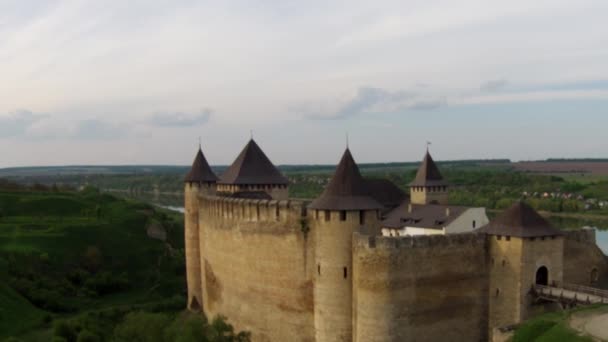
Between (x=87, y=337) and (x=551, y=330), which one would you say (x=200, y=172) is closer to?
(x=87, y=337)

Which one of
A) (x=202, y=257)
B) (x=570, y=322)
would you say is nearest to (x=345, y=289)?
(x=570, y=322)

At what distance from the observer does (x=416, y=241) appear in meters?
16.9

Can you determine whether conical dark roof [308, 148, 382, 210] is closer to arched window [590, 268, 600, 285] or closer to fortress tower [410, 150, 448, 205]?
arched window [590, 268, 600, 285]

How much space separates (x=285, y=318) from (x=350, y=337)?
3.06 metres

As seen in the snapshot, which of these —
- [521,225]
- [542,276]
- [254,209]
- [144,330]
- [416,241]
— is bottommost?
[144,330]

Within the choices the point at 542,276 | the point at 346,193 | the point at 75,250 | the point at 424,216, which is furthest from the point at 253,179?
the point at 75,250

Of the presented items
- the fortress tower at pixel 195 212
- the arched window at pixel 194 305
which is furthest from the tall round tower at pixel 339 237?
the arched window at pixel 194 305

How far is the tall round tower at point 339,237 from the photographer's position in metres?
17.2

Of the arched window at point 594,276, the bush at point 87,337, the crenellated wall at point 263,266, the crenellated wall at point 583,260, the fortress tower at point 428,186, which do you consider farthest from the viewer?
the fortress tower at point 428,186

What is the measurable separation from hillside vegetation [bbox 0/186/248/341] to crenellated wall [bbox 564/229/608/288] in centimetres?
1123

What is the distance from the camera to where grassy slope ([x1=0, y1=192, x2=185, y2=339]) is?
28877 millimetres

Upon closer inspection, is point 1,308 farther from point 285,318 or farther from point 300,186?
point 300,186

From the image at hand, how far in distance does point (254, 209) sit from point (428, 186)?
11508 millimetres

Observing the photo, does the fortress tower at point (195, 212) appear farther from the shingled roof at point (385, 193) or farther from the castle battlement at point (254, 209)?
the shingled roof at point (385, 193)
